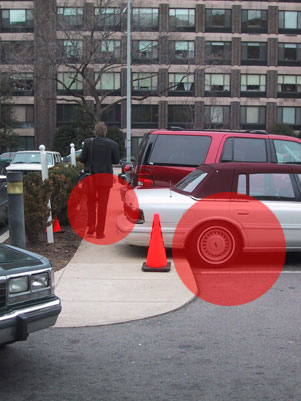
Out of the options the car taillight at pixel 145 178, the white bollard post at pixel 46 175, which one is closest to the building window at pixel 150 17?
the car taillight at pixel 145 178

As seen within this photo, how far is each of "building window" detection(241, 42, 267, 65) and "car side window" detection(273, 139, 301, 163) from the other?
4525 cm

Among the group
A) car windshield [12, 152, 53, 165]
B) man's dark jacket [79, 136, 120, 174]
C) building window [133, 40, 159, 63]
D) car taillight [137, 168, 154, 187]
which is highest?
building window [133, 40, 159, 63]

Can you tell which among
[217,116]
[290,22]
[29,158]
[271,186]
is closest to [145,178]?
[271,186]

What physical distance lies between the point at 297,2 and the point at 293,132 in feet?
42.4

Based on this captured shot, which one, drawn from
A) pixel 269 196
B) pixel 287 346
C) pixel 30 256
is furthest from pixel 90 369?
pixel 269 196

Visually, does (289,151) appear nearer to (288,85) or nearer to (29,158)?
(29,158)

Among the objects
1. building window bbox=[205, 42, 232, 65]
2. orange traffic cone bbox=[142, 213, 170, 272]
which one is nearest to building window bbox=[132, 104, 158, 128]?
building window bbox=[205, 42, 232, 65]

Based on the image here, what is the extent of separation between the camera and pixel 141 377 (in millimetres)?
4160

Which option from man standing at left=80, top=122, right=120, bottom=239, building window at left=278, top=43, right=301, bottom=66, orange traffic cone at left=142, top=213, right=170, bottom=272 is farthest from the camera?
building window at left=278, top=43, right=301, bottom=66

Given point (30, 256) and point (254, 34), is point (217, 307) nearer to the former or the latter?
point (30, 256)

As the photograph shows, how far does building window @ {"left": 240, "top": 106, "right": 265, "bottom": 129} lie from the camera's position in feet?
176

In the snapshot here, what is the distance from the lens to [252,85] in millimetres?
53375

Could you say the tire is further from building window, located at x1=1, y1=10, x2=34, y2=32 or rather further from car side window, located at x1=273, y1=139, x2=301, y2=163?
building window, located at x1=1, y1=10, x2=34, y2=32

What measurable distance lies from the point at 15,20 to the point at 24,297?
170 feet
